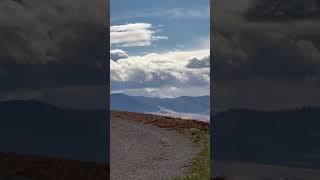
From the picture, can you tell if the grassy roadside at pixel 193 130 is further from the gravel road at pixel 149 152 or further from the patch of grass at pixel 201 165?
the gravel road at pixel 149 152

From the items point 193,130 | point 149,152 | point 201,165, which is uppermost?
point 193,130

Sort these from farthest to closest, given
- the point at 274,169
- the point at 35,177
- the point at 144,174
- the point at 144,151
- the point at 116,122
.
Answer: the point at 116,122
the point at 144,151
the point at 144,174
the point at 35,177
the point at 274,169

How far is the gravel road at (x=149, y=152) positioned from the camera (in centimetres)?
2688

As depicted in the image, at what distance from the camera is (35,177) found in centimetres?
2155

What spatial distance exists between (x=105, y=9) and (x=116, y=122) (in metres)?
29.0

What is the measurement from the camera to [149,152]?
108 feet

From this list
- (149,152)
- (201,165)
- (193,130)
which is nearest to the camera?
(201,165)

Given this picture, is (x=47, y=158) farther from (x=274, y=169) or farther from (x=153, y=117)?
(x=153, y=117)

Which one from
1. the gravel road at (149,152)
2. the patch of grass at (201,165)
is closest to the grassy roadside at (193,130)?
the patch of grass at (201,165)

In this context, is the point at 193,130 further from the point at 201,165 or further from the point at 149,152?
the point at 201,165

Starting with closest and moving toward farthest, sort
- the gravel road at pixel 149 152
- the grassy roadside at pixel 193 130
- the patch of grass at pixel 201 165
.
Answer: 1. the patch of grass at pixel 201 165
2. the grassy roadside at pixel 193 130
3. the gravel road at pixel 149 152

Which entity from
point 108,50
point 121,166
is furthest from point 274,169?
point 121,166

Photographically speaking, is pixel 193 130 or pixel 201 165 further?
pixel 193 130

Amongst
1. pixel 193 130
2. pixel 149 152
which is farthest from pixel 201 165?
pixel 193 130
